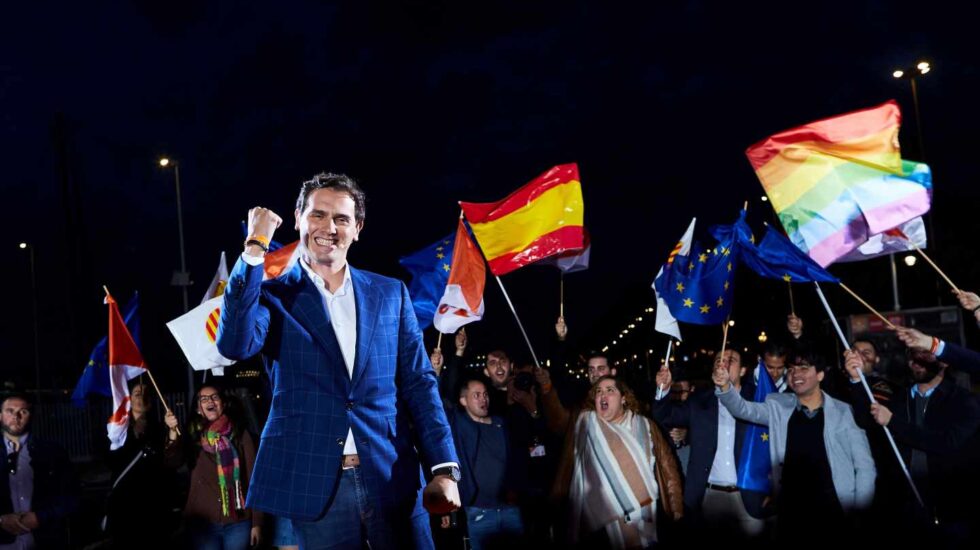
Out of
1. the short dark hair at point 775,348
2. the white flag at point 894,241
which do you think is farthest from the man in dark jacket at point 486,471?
the white flag at point 894,241

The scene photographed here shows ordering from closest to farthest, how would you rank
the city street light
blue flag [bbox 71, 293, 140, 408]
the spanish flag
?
1. the spanish flag
2. blue flag [bbox 71, 293, 140, 408]
3. the city street light

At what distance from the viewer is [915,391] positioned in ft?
24.5

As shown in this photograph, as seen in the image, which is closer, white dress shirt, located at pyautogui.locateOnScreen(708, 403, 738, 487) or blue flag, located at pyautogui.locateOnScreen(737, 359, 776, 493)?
blue flag, located at pyautogui.locateOnScreen(737, 359, 776, 493)

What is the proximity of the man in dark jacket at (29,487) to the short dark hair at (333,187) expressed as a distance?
15.8 ft

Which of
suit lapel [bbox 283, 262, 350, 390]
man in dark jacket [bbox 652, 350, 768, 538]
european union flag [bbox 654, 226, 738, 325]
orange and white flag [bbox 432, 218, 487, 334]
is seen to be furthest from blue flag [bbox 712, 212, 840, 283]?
suit lapel [bbox 283, 262, 350, 390]

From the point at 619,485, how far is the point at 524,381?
1985 mm

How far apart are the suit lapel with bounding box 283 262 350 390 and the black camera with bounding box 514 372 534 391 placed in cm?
571

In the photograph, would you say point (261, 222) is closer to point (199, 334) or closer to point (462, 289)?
point (199, 334)

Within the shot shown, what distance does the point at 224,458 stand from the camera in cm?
793

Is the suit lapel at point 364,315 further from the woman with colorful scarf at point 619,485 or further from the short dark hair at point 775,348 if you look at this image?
the short dark hair at point 775,348

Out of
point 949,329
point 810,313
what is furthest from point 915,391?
point 810,313

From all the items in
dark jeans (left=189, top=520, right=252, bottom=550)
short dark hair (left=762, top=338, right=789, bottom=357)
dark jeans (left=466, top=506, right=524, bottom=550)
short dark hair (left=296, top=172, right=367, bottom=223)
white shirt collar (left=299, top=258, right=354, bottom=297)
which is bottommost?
dark jeans (left=466, top=506, right=524, bottom=550)

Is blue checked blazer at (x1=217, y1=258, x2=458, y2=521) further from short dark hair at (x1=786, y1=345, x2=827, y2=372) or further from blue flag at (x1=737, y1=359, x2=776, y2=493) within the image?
blue flag at (x1=737, y1=359, x2=776, y2=493)

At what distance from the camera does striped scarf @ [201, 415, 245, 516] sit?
777 centimetres
